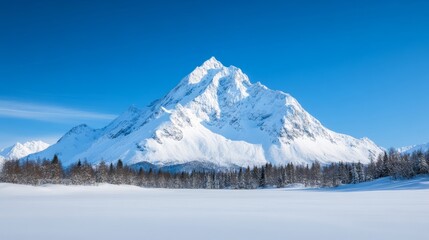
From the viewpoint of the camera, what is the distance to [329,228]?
2128 centimetres

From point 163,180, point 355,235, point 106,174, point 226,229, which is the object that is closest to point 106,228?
point 226,229

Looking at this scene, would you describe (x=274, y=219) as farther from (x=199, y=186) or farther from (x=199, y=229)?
(x=199, y=186)

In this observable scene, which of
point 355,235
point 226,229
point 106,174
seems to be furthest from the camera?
point 106,174

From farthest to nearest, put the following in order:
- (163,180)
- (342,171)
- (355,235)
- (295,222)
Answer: (163,180)
(342,171)
(295,222)
(355,235)

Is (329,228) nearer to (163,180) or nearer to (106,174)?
(106,174)

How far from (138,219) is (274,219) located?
29.8 ft

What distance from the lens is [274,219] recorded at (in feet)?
84.9

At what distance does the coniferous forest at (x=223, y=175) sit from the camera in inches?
4259

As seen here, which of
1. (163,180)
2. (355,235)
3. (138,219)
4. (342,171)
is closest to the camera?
(355,235)

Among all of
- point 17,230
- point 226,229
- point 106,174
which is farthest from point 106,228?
point 106,174

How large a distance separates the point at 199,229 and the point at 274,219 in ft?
22.6

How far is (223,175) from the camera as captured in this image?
190 m

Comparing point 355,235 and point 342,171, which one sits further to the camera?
point 342,171

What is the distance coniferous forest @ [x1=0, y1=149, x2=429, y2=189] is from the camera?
10819cm
